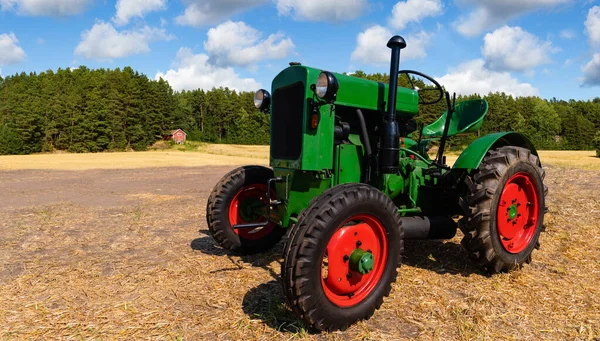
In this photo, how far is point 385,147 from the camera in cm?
355

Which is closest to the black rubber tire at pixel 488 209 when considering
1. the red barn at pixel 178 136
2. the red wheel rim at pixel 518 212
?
the red wheel rim at pixel 518 212

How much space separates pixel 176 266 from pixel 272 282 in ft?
4.20

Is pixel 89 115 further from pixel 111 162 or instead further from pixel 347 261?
pixel 347 261

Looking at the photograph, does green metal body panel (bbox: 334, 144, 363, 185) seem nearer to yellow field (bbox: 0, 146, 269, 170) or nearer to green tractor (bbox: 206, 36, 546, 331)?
green tractor (bbox: 206, 36, 546, 331)

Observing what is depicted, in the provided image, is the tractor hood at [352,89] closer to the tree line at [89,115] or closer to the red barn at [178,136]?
the tree line at [89,115]

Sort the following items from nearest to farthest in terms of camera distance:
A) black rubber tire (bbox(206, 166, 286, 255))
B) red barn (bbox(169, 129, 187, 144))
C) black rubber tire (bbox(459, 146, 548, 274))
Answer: black rubber tire (bbox(459, 146, 548, 274)), black rubber tire (bbox(206, 166, 286, 255)), red barn (bbox(169, 129, 187, 144))

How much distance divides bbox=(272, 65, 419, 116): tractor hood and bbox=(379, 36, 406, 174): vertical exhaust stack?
332 mm

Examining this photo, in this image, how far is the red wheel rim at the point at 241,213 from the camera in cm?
455

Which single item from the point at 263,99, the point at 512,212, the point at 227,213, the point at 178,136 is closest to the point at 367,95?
the point at 263,99

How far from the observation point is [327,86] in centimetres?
307

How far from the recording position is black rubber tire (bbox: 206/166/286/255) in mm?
4395

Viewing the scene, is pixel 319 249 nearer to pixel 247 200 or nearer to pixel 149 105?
pixel 247 200

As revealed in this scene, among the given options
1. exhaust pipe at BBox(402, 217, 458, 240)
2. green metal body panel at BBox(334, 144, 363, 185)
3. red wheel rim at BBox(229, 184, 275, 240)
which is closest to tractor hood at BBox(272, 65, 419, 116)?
green metal body panel at BBox(334, 144, 363, 185)

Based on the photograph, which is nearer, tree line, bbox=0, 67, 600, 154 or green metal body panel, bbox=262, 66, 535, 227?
green metal body panel, bbox=262, 66, 535, 227
